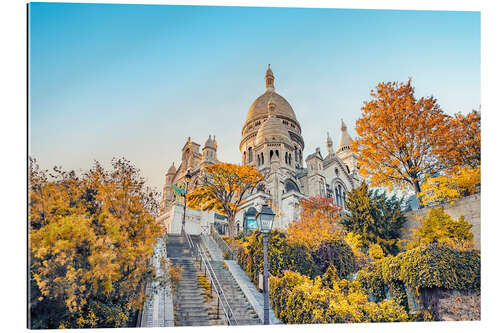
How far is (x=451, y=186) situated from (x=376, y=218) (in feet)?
8.80

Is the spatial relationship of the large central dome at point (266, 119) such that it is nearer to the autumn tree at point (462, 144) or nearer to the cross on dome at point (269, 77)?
the cross on dome at point (269, 77)

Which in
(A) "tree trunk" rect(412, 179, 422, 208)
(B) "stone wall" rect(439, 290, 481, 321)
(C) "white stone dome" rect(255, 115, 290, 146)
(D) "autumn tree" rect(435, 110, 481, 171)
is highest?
(C) "white stone dome" rect(255, 115, 290, 146)

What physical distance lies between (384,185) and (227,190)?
923cm

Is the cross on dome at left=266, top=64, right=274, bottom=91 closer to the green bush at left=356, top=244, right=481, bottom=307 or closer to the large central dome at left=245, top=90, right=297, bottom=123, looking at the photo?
the green bush at left=356, top=244, right=481, bottom=307

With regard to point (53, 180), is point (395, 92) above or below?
above

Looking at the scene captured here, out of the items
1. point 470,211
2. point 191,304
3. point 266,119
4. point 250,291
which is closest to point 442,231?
point 470,211

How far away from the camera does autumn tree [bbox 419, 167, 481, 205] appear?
902cm

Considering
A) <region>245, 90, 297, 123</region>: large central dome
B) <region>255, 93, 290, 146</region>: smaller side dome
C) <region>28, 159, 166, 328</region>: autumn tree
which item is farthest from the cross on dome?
<region>245, 90, 297, 123</region>: large central dome

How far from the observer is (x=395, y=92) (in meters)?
11.1

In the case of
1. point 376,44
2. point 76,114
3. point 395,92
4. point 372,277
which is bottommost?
point 372,277

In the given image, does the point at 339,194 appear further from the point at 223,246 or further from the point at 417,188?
the point at 417,188

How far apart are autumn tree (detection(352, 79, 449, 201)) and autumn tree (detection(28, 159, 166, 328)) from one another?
792cm

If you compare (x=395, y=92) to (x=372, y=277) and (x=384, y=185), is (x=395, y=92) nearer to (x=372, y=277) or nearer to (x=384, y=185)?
(x=384, y=185)
